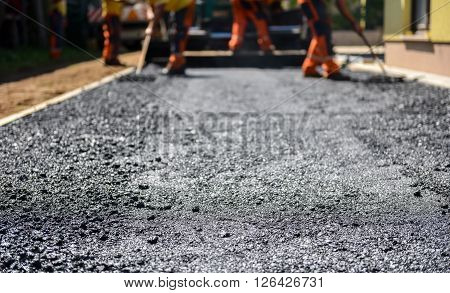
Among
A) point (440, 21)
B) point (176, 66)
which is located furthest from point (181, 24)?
point (440, 21)

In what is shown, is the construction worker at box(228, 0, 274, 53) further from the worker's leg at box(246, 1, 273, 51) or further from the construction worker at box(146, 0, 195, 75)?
the construction worker at box(146, 0, 195, 75)

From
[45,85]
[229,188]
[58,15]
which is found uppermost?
[58,15]

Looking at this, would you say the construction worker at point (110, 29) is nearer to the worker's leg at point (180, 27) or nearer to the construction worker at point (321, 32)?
the worker's leg at point (180, 27)

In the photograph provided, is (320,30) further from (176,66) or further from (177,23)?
(176,66)

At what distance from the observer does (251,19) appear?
25.1ft

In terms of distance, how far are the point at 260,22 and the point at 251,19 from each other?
114mm

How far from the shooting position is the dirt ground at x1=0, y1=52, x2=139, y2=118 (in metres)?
4.40

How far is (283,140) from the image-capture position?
10.3ft

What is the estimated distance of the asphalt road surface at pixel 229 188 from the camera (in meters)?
1.65

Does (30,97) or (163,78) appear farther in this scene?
(163,78)

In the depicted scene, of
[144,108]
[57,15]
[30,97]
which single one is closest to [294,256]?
[57,15]

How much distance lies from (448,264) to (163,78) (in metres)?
4.80

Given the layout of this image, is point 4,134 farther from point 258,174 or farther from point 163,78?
point 163,78

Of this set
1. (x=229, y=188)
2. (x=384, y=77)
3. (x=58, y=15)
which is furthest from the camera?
(x=384, y=77)
